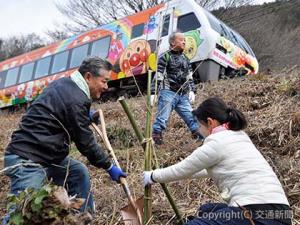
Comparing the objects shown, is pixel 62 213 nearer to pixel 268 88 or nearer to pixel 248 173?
pixel 248 173

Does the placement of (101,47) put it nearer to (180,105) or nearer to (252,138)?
(180,105)

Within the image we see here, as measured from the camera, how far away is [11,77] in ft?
52.0

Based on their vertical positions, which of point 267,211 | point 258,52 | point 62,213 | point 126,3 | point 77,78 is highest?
point 126,3

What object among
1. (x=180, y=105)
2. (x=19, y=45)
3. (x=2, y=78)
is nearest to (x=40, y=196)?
(x=180, y=105)

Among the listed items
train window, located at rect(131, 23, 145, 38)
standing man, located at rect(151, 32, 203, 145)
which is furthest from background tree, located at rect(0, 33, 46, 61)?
standing man, located at rect(151, 32, 203, 145)

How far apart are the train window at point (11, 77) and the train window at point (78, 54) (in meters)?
3.47

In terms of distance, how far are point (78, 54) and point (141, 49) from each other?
3.18 m

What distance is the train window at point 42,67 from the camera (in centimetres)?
1417

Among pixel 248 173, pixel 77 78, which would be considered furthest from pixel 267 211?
pixel 77 78

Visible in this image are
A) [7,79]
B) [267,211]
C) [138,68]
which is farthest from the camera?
[7,79]

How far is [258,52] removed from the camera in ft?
68.1

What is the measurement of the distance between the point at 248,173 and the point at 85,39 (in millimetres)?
11559

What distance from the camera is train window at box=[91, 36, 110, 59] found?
11797 mm

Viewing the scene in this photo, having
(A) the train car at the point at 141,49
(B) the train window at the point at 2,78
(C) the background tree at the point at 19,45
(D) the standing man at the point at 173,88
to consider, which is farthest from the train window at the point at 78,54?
(C) the background tree at the point at 19,45
